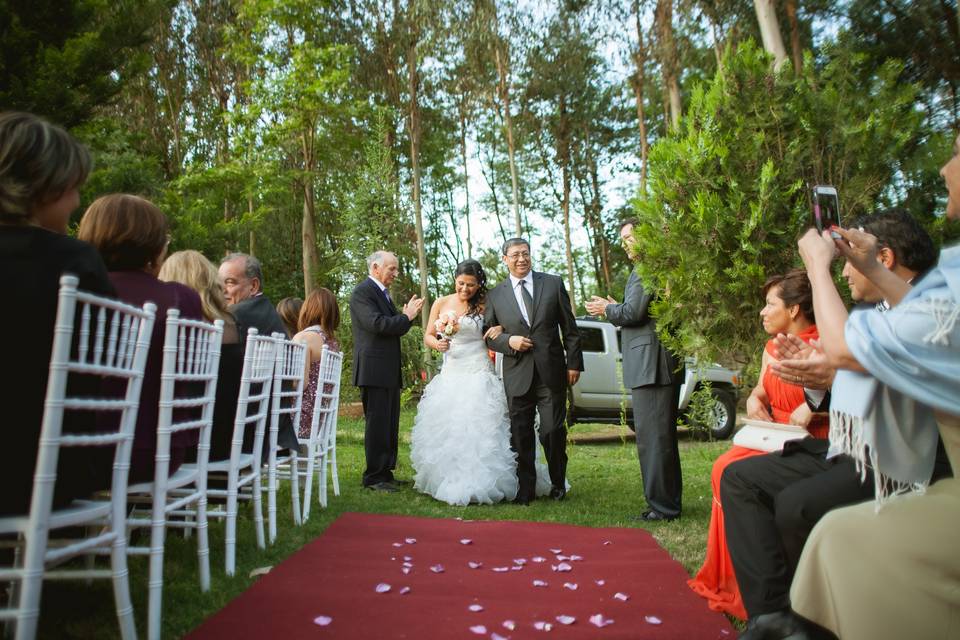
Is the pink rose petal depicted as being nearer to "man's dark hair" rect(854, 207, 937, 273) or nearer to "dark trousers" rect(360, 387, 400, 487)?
"man's dark hair" rect(854, 207, 937, 273)

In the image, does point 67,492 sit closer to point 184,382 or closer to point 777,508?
point 184,382

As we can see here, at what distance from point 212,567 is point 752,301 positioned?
3.21 metres

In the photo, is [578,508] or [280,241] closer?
[578,508]

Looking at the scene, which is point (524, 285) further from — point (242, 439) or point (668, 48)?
point (668, 48)

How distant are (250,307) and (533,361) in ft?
7.83

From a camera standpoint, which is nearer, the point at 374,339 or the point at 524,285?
the point at 524,285

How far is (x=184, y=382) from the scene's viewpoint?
2.86 meters

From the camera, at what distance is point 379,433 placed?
6223 millimetres

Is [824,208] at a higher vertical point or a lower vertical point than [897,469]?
higher

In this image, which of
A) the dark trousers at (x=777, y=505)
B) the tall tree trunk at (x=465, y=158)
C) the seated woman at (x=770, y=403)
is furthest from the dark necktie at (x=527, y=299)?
the tall tree trunk at (x=465, y=158)

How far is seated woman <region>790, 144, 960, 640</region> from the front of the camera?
150 centimetres

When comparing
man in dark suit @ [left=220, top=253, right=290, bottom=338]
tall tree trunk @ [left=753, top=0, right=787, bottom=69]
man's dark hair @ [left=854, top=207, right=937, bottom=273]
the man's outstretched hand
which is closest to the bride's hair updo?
man in dark suit @ [left=220, top=253, right=290, bottom=338]

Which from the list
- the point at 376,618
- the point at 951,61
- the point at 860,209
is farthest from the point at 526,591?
the point at 951,61

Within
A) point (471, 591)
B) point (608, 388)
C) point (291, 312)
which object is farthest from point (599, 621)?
point (608, 388)
